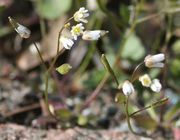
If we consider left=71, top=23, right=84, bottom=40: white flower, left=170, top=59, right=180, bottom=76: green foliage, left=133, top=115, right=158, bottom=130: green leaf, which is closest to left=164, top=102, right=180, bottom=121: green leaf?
left=133, top=115, right=158, bottom=130: green leaf

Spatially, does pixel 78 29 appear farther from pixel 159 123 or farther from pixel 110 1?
pixel 110 1

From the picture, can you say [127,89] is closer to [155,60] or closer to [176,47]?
[155,60]

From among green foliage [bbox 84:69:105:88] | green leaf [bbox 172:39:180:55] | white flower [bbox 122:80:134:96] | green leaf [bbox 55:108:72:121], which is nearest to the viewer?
white flower [bbox 122:80:134:96]

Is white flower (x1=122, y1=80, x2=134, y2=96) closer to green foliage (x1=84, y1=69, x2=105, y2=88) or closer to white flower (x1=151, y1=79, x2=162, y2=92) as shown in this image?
white flower (x1=151, y1=79, x2=162, y2=92)

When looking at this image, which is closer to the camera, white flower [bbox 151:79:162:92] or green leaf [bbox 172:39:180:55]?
white flower [bbox 151:79:162:92]

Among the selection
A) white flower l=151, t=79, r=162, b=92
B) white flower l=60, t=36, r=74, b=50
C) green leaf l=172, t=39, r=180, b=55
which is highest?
white flower l=60, t=36, r=74, b=50

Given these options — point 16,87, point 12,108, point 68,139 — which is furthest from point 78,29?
point 16,87

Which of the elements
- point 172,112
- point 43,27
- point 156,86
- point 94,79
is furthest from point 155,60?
point 43,27

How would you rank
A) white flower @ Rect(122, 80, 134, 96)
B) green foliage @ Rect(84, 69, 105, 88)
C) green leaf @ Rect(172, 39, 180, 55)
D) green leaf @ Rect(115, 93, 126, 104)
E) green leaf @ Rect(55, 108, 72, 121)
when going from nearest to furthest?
white flower @ Rect(122, 80, 134, 96)
green leaf @ Rect(115, 93, 126, 104)
green leaf @ Rect(55, 108, 72, 121)
green foliage @ Rect(84, 69, 105, 88)
green leaf @ Rect(172, 39, 180, 55)
